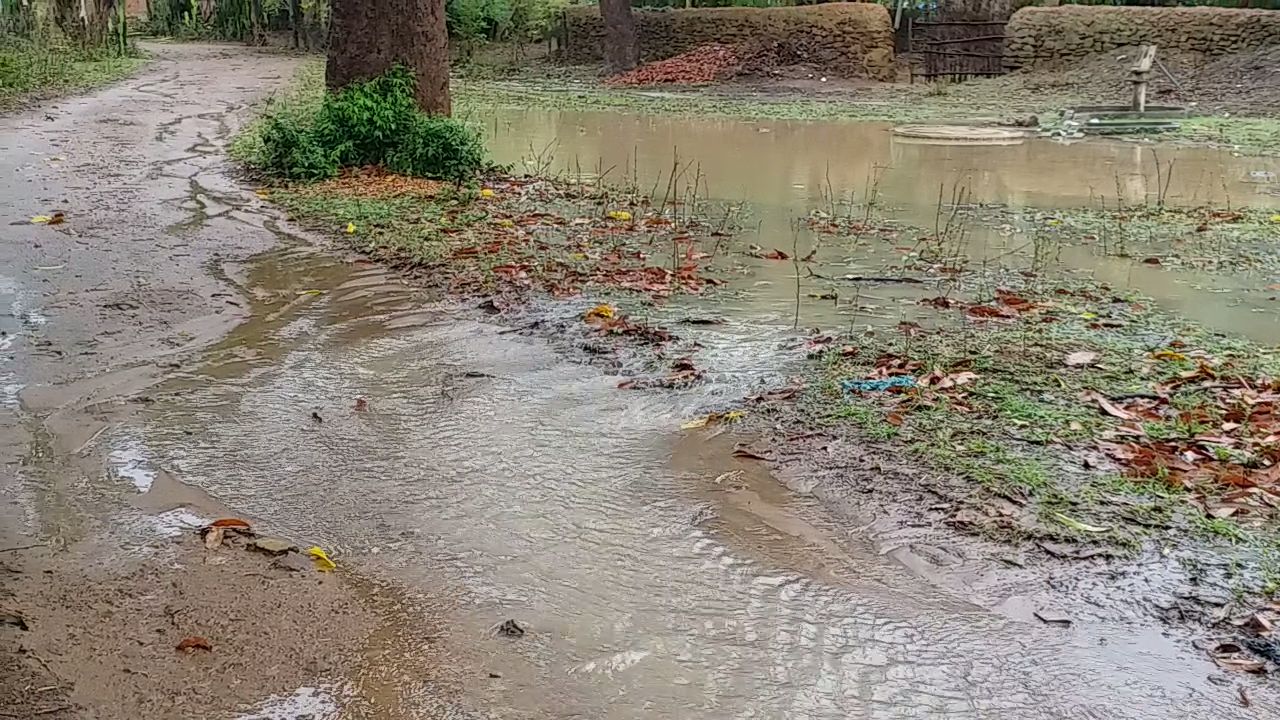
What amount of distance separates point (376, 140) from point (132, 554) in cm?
701

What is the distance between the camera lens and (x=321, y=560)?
3.37 m

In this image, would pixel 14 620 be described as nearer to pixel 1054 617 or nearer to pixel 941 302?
pixel 1054 617

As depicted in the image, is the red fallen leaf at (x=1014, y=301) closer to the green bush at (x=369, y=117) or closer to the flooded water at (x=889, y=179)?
the flooded water at (x=889, y=179)

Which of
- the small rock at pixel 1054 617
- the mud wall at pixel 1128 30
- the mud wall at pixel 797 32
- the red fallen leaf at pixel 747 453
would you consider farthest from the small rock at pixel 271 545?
the mud wall at pixel 797 32

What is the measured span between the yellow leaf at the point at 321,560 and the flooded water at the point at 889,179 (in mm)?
3196

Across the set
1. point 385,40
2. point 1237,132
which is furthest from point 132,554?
point 1237,132

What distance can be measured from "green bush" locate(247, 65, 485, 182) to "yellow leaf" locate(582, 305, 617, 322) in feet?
13.8

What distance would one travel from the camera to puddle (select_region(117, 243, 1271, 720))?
280cm

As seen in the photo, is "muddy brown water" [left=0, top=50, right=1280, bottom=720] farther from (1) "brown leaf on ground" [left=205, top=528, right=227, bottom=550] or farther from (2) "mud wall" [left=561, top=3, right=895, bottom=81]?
(2) "mud wall" [left=561, top=3, right=895, bottom=81]

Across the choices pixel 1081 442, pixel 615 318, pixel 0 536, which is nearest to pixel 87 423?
pixel 0 536

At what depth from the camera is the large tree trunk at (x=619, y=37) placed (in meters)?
25.9

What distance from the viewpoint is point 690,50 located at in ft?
87.7

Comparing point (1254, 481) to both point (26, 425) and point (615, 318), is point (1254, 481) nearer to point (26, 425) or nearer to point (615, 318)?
point (615, 318)

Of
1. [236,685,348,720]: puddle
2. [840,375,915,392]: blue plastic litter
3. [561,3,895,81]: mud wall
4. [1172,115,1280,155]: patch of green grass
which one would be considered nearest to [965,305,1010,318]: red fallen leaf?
[840,375,915,392]: blue plastic litter
